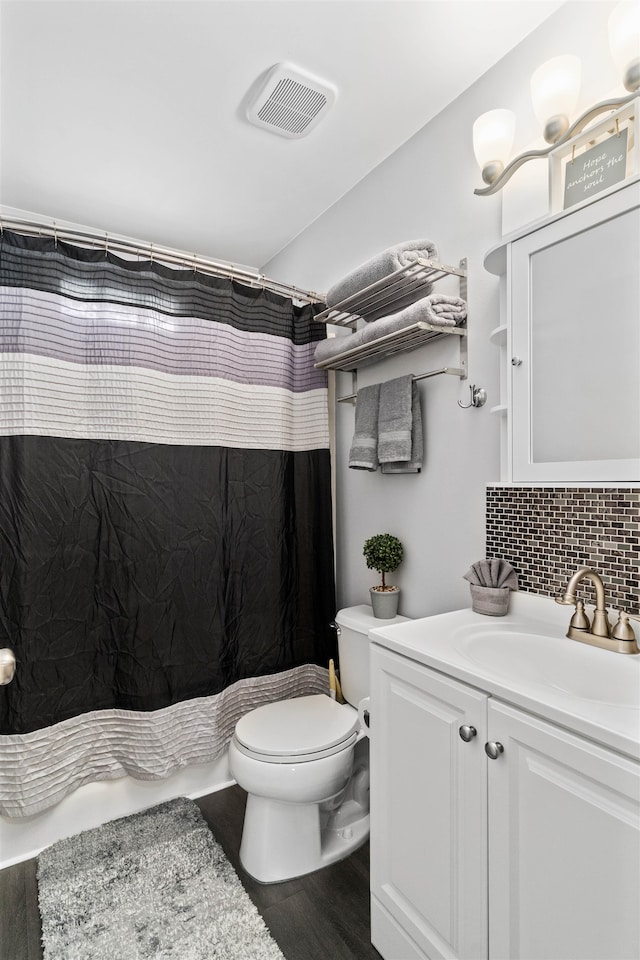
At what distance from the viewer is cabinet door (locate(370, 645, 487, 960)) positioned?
3.37 feet

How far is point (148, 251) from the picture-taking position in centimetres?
190

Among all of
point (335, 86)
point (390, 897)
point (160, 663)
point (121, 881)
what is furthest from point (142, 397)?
point (390, 897)

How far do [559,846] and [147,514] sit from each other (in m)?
1.54

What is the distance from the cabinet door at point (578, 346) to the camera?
1.08 meters

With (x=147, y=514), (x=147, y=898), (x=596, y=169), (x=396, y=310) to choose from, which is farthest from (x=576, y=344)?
(x=147, y=898)

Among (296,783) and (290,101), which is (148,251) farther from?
(296,783)

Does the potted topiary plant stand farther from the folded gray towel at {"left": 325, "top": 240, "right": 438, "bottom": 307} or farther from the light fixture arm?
the light fixture arm

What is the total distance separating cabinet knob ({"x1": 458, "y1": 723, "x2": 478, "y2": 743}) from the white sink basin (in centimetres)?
12

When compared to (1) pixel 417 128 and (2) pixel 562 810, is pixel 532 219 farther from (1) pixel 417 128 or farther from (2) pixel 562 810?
(2) pixel 562 810

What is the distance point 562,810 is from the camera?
859 mm

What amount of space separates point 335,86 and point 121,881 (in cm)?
253

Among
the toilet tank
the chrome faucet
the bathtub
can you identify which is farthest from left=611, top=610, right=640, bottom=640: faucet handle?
the bathtub

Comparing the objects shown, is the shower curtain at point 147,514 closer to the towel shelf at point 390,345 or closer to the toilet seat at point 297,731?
the towel shelf at point 390,345

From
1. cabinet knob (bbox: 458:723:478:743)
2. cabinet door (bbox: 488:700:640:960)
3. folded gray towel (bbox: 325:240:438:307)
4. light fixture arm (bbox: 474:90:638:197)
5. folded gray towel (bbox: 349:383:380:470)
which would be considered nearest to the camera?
cabinet door (bbox: 488:700:640:960)
